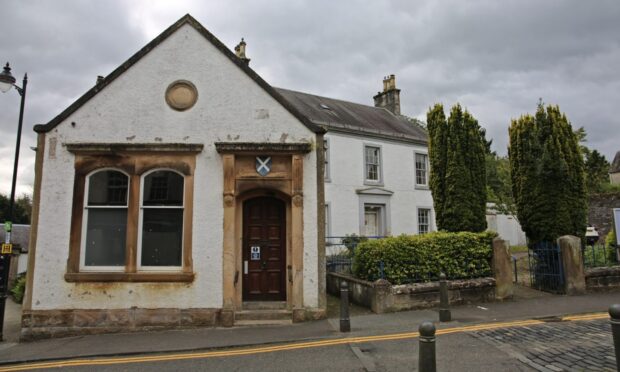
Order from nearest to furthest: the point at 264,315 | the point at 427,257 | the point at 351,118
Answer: the point at 264,315 → the point at 427,257 → the point at 351,118

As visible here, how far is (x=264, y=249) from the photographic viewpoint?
32.2 ft

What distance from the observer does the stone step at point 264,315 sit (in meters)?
9.23

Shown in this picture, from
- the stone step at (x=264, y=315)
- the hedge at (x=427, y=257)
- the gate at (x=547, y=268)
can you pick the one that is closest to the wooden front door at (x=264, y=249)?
the stone step at (x=264, y=315)

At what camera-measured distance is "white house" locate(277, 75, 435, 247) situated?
2041 cm

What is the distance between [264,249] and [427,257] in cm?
404

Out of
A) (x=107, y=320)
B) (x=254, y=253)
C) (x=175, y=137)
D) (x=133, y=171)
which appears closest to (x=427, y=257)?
(x=254, y=253)

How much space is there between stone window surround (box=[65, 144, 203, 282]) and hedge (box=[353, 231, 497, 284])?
4.40 meters

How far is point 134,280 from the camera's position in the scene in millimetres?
9125

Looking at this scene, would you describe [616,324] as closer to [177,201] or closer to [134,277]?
[177,201]

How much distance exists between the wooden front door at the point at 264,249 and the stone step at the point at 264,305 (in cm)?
8

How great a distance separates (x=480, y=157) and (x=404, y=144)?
35.1 ft

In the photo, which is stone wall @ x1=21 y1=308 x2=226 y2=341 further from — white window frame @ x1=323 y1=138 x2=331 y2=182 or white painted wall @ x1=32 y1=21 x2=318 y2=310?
white window frame @ x1=323 y1=138 x2=331 y2=182

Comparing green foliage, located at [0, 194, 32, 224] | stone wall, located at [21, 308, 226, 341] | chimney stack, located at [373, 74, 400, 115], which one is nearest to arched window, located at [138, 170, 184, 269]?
stone wall, located at [21, 308, 226, 341]

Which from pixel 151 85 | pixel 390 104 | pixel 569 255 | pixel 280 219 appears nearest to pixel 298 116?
pixel 280 219
